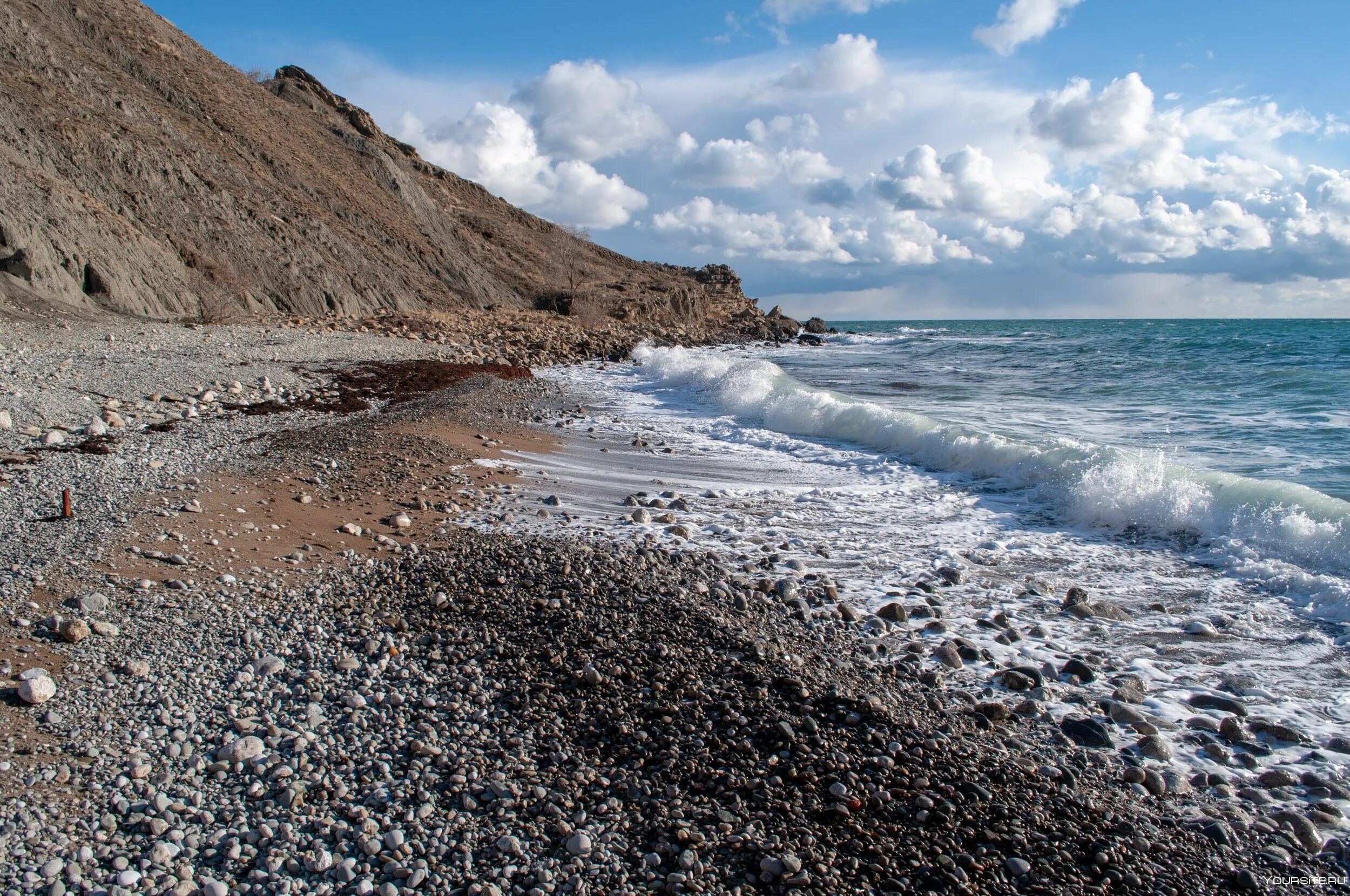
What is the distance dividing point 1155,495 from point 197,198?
98.4 feet

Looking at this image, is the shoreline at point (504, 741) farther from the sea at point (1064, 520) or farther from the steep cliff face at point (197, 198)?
the steep cliff face at point (197, 198)

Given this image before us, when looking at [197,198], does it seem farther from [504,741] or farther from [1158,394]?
[1158,394]

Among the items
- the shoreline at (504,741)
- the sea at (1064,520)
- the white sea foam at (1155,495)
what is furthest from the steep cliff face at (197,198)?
the white sea foam at (1155,495)

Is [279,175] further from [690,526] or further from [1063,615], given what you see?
[1063,615]

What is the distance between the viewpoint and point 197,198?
25812mm

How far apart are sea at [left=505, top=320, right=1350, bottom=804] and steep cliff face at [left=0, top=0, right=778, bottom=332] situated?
44.6 feet

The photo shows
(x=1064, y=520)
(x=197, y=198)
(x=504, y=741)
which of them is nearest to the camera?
(x=504, y=741)

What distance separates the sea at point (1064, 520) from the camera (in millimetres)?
4508

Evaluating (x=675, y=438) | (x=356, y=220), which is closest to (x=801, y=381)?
(x=675, y=438)

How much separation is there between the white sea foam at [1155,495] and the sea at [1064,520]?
0.09ft

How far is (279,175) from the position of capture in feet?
106

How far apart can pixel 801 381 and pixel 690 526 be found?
18769 mm

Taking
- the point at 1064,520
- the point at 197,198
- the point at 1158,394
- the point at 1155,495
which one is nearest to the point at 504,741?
the point at 1064,520

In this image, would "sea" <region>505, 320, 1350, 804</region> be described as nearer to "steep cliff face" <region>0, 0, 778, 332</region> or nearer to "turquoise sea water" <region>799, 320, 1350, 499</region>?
"turquoise sea water" <region>799, 320, 1350, 499</region>
